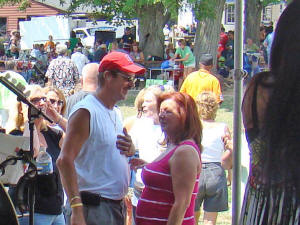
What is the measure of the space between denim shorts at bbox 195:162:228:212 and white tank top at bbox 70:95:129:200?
6.63 ft

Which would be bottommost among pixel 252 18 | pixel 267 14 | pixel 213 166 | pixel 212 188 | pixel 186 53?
pixel 212 188

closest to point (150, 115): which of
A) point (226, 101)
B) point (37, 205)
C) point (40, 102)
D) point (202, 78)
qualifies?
point (40, 102)

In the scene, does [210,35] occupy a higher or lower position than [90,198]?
higher

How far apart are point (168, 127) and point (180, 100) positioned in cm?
17

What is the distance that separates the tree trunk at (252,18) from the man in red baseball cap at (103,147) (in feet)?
65.8

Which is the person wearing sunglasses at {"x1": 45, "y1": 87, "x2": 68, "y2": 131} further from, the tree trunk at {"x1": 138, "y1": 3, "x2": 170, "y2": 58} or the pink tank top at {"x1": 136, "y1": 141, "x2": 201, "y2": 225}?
the tree trunk at {"x1": 138, "y1": 3, "x2": 170, "y2": 58}

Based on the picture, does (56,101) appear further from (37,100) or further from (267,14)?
(267,14)

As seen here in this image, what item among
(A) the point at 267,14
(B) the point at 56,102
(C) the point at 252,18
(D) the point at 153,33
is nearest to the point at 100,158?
(B) the point at 56,102

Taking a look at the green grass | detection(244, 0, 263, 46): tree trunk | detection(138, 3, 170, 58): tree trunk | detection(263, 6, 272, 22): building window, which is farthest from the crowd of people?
detection(263, 6, 272, 22): building window

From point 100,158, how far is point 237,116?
758 millimetres

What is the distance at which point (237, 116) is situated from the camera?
2.92m

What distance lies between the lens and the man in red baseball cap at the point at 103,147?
9.55 ft

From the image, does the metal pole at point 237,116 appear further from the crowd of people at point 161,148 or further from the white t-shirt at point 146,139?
the white t-shirt at point 146,139

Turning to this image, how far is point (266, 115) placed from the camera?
1.38 m
